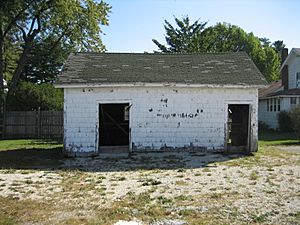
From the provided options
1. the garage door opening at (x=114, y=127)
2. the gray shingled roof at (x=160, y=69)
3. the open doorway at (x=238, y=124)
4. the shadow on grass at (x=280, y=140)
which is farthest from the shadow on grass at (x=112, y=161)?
the shadow on grass at (x=280, y=140)

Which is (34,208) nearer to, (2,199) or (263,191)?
(2,199)

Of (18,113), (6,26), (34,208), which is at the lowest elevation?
(34,208)

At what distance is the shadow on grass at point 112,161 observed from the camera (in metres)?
11.9

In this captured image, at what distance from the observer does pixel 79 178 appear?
9.93 metres

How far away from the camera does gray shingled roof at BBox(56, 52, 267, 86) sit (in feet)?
48.7

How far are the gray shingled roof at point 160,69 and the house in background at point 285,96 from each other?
13.0 m

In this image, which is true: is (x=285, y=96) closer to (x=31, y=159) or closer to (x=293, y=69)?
(x=293, y=69)

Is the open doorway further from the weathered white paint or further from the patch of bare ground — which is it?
the patch of bare ground

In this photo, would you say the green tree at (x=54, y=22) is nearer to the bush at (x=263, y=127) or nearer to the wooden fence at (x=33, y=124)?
the wooden fence at (x=33, y=124)

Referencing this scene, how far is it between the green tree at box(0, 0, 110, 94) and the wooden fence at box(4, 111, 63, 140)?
13.1 feet

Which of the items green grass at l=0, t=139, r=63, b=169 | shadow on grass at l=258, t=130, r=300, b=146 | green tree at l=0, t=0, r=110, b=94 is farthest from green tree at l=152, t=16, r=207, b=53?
green grass at l=0, t=139, r=63, b=169

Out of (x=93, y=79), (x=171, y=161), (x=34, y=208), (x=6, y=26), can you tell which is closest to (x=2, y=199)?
(x=34, y=208)

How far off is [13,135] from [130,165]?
1507 cm

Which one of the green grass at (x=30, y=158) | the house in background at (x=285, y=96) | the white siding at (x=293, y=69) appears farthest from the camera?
the white siding at (x=293, y=69)
